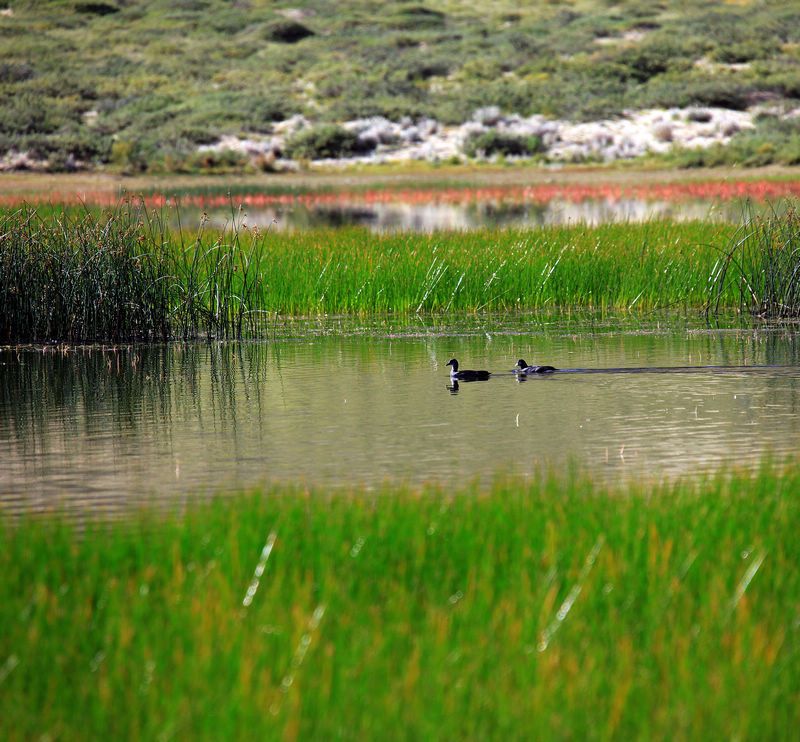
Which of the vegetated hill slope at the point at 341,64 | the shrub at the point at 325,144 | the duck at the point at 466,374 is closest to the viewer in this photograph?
the duck at the point at 466,374

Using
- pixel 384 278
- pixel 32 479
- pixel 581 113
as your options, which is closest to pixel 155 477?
pixel 32 479

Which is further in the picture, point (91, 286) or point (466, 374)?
point (91, 286)

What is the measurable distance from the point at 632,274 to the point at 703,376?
19.1ft

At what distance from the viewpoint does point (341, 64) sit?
6862 centimetres

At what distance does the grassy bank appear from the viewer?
1566 cm

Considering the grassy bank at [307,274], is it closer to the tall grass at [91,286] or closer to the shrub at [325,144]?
the tall grass at [91,286]

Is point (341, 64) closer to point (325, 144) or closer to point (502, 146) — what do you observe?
point (325, 144)

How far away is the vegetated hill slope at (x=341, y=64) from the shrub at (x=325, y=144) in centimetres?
385

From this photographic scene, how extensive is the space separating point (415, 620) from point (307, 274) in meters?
13.3

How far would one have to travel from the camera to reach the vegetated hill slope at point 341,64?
5653 centimetres

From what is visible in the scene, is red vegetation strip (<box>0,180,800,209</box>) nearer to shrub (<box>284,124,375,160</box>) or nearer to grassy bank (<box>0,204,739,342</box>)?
shrub (<box>284,124,375,160</box>)

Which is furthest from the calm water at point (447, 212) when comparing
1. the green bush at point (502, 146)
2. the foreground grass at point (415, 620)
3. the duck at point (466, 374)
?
the foreground grass at point (415, 620)

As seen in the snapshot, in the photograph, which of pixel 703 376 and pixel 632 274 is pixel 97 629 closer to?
pixel 703 376

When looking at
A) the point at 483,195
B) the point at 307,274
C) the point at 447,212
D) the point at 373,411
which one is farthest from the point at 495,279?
the point at 483,195
